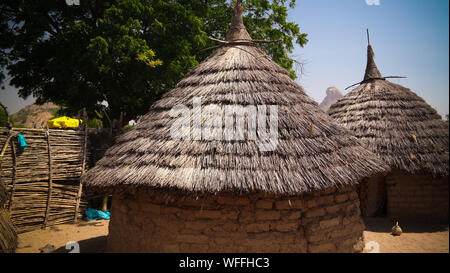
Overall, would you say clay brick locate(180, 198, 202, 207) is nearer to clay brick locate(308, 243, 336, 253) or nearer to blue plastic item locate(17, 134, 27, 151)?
clay brick locate(308, 243, 336, 253)

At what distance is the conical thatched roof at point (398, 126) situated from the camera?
7105 millimetres

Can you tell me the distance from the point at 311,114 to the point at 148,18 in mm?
7062

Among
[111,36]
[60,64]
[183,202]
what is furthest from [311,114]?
[60,64]

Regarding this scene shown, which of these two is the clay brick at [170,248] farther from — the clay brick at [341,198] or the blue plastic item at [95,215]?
the blue plastic item at [95,215]

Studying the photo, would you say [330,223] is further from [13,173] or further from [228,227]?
[13,173]

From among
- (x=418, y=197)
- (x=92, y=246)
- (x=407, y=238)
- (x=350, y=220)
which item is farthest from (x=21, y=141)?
(x=418, y=197)

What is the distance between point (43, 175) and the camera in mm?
7066

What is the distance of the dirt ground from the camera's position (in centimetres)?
539

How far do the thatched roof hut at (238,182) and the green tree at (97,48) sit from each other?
4.45 meters

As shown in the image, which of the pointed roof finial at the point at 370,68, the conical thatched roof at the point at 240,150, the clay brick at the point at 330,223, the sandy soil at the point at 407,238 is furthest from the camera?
the pointed roof finial at the point at 370,68

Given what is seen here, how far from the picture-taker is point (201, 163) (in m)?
3.63

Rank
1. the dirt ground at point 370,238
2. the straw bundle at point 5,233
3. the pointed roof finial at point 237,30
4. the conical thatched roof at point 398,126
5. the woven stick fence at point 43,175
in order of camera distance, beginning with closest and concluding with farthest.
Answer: the straw bundle at point 5,233 → the dirt ground at point 370,238 → the pointed roof finial at point 237,30 → the woven stick fence at point 43,175 → the conical thatched roof at point 398,126

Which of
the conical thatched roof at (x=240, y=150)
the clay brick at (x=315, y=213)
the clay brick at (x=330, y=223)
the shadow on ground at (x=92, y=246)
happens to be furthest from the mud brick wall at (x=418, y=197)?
the shadow on ground at (x=92, y=246)
